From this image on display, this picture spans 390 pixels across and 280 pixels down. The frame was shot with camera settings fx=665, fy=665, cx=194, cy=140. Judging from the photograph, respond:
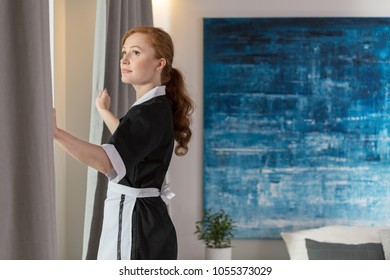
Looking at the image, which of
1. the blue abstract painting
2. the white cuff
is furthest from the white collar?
the blue abstract painting

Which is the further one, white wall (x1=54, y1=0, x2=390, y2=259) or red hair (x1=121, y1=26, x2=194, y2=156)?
white wall (x1=54, y1=0, x2=390, y2=259)

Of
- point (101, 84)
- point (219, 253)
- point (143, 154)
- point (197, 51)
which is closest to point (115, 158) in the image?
point (143, 154)

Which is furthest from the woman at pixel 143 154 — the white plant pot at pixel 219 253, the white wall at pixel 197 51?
the white wall at pixel 197 51

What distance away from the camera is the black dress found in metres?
1.79

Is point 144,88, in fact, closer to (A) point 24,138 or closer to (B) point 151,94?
(B) point 151,94

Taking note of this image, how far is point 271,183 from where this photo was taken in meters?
4.27

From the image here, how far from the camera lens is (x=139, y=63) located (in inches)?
74.9

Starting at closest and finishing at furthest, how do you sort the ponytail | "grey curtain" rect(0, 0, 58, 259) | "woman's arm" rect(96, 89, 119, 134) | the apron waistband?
"grey curtain" rect(0, 0, 58, 259), the apron waistband, the ponytail, "woman's arm" rect(96, 89, 119, 134)

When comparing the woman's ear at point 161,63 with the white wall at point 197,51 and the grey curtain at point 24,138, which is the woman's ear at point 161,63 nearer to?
the grey curtain at point 24,138

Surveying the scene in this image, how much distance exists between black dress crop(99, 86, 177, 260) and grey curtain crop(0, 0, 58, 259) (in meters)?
0.21

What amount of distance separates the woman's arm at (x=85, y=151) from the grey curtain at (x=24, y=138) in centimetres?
7

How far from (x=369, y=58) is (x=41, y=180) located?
120 inches

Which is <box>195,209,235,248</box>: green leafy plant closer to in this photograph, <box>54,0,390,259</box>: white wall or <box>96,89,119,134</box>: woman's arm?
<box>54,0,390,259</box>: white wall
